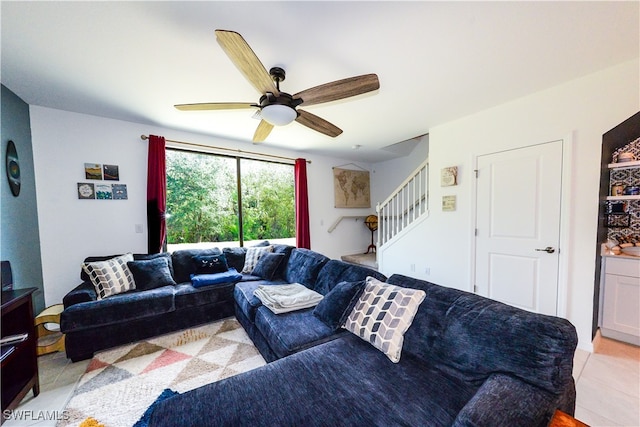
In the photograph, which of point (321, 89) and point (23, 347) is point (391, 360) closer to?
point (321, 89)

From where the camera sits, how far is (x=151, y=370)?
6.38 ft

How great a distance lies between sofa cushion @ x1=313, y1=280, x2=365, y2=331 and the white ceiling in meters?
1.85

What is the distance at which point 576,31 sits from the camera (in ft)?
5.23

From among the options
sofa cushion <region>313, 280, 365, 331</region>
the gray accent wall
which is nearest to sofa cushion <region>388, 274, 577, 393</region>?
sofa cushion <region>313, 280, 365, 331</region>

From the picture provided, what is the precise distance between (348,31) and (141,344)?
3380 millimetres

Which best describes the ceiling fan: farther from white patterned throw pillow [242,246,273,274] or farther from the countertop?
the countertop

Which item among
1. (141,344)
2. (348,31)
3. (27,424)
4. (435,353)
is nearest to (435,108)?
(348,31)

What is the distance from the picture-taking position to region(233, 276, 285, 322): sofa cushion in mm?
2260

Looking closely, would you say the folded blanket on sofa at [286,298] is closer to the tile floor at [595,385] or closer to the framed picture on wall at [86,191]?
the tile floor at [595,385]

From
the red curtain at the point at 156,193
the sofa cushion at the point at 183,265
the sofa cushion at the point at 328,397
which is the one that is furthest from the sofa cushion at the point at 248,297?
the red curtain at the point at 156,193

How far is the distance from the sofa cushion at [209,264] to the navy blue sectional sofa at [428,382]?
6.99 feet

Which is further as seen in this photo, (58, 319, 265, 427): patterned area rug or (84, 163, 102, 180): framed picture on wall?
(84, 163, 102, 180): framed picture on wall

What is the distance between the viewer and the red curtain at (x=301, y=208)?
4551mm

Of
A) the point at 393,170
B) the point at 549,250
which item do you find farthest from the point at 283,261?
the point at 393,170
